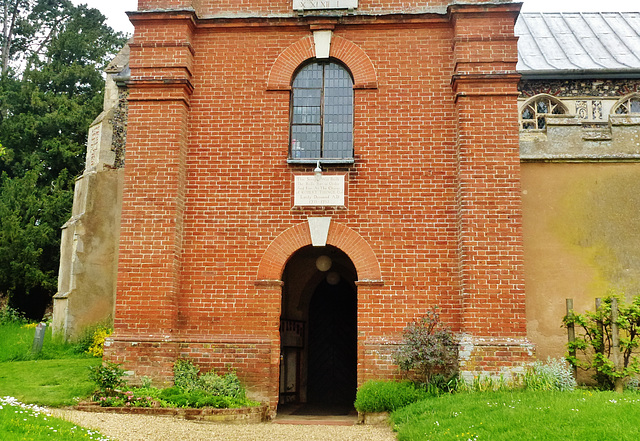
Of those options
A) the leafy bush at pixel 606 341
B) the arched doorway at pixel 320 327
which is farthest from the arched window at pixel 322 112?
the leafy bush at pixel 606 341

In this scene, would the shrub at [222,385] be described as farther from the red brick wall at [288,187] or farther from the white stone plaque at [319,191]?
the white stone plaque at [319,191]

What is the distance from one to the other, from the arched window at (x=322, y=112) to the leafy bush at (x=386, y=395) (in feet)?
13.1

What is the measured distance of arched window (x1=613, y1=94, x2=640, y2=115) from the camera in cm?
1808

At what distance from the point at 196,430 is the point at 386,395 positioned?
9.67 feet

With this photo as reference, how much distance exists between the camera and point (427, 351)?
921 cm

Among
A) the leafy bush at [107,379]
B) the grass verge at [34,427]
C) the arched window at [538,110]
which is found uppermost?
the arched window at [538,110]

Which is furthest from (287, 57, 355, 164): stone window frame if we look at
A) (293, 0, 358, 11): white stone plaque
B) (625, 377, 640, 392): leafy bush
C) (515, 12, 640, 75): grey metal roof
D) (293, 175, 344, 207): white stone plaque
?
(515, 12, 640, 75): grey metal roof

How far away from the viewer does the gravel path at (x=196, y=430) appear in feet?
24.8

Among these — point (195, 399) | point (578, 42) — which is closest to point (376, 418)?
point (195, 399)

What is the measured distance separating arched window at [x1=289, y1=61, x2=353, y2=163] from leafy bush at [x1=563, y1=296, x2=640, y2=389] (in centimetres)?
499

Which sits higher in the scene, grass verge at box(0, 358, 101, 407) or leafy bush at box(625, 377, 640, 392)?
leafy bush at box(625, 377, 640, 392)

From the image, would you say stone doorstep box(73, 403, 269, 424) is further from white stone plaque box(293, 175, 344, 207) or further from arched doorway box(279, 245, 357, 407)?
white stone plaque box(293, 175, 344, 207)

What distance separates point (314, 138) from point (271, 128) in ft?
2.62

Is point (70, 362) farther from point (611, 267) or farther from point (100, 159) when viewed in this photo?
point (611, 267)
